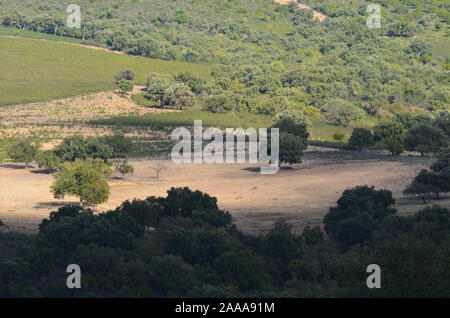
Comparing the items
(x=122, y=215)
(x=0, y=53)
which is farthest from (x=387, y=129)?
(x=0, y=53)

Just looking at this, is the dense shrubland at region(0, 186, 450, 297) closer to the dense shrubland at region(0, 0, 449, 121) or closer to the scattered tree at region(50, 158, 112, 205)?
the scattered tree at region(50, 158, 112, 205)

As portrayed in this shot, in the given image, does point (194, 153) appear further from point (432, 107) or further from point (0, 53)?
point (0, 53)

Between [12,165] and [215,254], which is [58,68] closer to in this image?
[12,165]

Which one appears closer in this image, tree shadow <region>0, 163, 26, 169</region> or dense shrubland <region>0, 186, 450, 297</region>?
dense shrubland <region>0, 186, 450, 297</region>

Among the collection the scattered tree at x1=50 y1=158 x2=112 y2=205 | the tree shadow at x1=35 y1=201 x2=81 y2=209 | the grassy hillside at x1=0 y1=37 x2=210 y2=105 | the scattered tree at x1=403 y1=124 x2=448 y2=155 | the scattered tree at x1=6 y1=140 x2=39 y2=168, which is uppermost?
the grassy hillside at x1=0 y1=37 x2=210 y2=105

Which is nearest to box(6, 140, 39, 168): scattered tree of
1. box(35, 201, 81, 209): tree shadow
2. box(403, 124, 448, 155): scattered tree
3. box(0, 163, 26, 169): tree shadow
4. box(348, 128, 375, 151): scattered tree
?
box(0, 163, 26, 169): tree shadow

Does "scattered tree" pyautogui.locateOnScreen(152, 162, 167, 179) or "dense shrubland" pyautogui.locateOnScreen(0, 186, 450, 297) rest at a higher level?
"scattered tree" pyautogui.locateOnScreen(152, 162, 167, 179)

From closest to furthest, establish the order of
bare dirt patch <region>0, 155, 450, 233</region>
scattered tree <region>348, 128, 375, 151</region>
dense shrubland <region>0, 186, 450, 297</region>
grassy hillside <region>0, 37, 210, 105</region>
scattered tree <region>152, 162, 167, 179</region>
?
1. dense shrubland <region>0, 186, 450, 297</region>
2. bare dirt patch <region>0, 155, 450, 233</region>
3. scattered tree <region>152, 162, 167, 179</region>
4. scattered tree <region>348, 128, 375, 151</region>
5. grassy hillside <region>0, 37, 210, 105</region>

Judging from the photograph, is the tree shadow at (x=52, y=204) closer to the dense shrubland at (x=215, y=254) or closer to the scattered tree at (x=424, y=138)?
the dense shrubland at (x=215, y=254)
